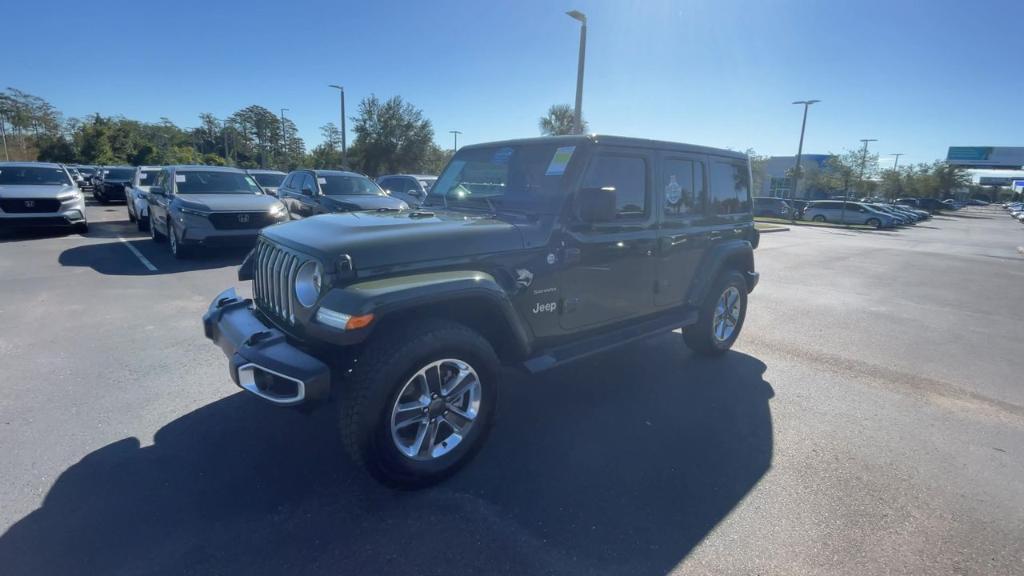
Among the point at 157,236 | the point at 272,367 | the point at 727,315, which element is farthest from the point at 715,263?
the point at 157,236

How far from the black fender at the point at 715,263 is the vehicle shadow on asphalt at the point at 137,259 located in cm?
790

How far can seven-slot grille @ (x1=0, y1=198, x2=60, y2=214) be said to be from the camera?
34.5 feet

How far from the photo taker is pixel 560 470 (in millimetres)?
3057

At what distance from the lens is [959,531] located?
8.65 feet

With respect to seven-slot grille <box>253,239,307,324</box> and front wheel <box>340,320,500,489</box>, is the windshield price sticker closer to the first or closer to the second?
front wheel <box>340,320,500,489</box>

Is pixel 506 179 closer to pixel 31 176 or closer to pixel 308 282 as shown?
pixel 308 282

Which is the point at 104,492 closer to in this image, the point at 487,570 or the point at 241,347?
the point at 241,347

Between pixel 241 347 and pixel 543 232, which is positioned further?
pixel 543 232

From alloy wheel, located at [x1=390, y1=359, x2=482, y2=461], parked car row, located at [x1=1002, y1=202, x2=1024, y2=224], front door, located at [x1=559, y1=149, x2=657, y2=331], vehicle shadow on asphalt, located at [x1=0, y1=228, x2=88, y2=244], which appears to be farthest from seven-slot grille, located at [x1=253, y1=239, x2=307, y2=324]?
parked car row, located at [x1=1002, y1=202, x2=1024, y2=224]

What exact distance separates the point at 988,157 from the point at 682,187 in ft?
270

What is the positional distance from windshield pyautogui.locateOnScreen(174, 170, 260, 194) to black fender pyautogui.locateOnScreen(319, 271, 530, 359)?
9034mm

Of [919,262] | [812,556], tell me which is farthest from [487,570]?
[919,262]

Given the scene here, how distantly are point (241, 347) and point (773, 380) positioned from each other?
14.2 ft

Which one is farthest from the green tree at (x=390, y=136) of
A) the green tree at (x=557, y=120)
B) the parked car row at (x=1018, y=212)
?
the parked car row at (x=1018, y=212)
